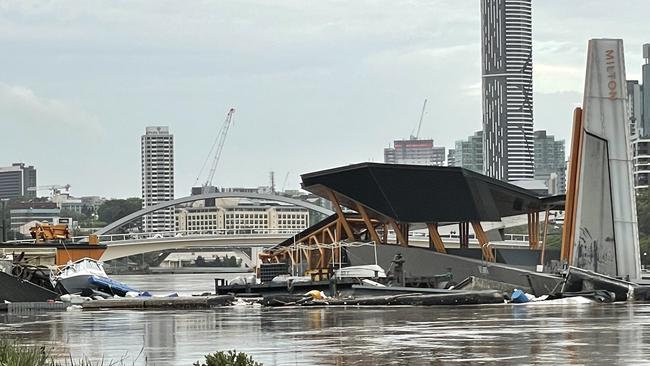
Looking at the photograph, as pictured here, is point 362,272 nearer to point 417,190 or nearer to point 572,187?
point 417,190

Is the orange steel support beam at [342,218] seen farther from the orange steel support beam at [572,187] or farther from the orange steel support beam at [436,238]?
the orange steel support beam at [572,187]

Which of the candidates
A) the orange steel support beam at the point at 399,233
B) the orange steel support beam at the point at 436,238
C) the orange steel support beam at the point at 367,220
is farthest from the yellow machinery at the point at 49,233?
the orange steel support beam at the point at 436,238

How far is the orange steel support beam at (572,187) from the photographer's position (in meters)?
A: 55.4

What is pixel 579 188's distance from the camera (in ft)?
180

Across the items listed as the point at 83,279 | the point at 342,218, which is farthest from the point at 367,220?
the point at 83,279

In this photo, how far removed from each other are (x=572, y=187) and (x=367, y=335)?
27407 mm

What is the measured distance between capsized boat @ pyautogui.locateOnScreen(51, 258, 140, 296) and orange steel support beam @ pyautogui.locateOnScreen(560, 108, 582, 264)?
2173cm

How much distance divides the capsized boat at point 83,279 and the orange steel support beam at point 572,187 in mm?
21725

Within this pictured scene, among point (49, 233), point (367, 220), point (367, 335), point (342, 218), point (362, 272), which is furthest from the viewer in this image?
point (342, 218)

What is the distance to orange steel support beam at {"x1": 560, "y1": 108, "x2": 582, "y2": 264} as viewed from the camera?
5544 centimetres

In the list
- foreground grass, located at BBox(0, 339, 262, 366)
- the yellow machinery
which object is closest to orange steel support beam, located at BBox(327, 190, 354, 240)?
the yellow machinery

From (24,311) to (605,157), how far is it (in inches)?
933

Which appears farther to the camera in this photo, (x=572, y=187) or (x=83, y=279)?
(x=83, y=279)

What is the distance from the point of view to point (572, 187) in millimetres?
55594
